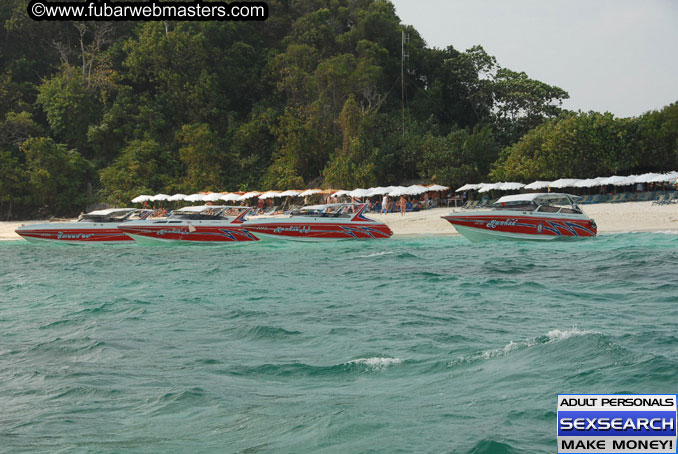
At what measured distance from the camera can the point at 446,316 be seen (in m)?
12.0

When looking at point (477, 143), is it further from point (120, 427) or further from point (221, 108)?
point (120, 427)

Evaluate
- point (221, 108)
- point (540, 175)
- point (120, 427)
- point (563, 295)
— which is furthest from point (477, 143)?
point (120, 427)

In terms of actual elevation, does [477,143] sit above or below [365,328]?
above

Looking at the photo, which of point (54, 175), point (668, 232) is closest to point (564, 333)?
point (668, 232)

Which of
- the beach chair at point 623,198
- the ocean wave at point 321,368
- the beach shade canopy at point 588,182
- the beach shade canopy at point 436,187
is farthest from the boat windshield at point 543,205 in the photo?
the beach shade canopy at point 436,187

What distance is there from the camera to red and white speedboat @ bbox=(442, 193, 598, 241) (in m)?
24.5

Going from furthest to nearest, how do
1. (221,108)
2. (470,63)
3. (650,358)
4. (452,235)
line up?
(470,63) < (221,108) < (452,235) < (650,358)

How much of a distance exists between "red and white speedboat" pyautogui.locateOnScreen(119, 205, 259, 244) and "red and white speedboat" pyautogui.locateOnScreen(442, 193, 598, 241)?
929 cm

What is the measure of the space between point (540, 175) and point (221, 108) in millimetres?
29717

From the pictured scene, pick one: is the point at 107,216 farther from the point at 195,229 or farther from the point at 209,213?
the point at 209,213

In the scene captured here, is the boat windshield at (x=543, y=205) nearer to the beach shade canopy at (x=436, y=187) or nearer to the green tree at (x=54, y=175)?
the beach shade canopy at (x=436, y=187)

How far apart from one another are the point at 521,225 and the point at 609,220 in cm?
1001

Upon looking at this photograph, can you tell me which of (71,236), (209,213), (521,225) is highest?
(209,213)

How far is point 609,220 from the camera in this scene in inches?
1276
